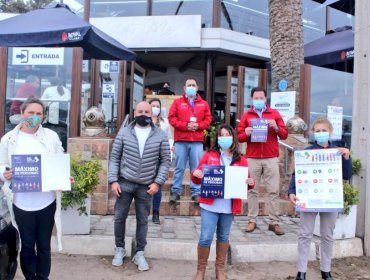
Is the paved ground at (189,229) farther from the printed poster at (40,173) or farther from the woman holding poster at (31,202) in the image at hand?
the printed poster at (40,173)

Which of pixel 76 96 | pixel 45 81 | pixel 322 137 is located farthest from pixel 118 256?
pixel 45 81

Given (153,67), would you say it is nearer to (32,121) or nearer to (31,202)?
(32,121)

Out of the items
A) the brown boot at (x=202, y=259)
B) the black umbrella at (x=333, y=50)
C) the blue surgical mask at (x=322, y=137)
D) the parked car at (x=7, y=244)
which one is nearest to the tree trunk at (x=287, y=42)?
the black umbrella at (x=333, y=50)

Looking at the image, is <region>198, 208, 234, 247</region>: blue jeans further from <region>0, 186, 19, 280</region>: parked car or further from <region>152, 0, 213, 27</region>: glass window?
<region>152, 0, 213, 27</region>: glass window

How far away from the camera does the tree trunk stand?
7.77m

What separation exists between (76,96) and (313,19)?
9.47 m

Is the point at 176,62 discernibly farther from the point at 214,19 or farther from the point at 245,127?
the point at 245,127

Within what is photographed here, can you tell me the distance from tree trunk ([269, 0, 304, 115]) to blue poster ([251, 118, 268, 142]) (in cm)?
248

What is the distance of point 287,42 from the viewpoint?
7.82 meters

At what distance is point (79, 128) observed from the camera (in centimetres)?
707

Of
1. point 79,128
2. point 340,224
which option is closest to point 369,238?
point 340,224

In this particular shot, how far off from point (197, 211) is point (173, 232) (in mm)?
1053

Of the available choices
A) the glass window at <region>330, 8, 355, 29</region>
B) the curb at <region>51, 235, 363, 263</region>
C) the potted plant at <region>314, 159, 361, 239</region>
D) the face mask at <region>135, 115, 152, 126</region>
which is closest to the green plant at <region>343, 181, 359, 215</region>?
the potted plant at <region>314, 159, 361, 239</region>

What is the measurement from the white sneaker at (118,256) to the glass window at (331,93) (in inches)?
186
